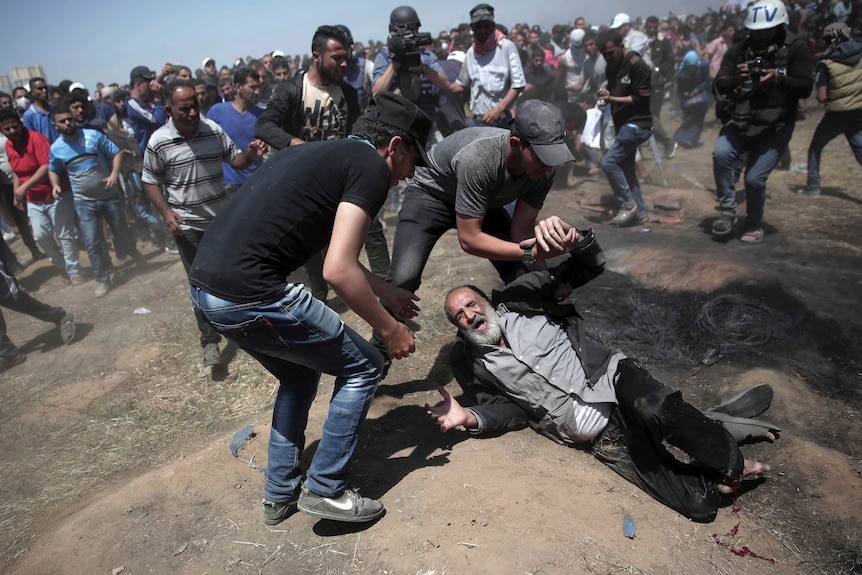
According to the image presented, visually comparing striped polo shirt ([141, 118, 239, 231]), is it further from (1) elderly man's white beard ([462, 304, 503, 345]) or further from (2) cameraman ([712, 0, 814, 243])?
(2) cameraman ([712, 0, 814, 243])

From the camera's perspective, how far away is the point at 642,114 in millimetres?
6637

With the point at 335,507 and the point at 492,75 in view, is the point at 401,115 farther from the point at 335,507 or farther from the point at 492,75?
the point at 492,75

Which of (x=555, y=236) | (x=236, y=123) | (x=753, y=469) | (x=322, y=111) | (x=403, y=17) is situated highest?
(x=403, y=17)

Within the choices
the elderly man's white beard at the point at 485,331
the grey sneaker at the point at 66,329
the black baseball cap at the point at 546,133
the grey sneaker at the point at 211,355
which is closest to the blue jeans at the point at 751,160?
the black baseball cap at the point at 546,133

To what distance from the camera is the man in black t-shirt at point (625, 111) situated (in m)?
6.46

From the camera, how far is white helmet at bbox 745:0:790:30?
5160 millimetres

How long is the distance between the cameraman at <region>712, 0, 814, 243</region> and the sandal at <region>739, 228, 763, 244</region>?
208mm

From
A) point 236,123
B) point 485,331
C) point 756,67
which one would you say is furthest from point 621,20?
point 485,331

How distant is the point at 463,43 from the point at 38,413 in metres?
11.1

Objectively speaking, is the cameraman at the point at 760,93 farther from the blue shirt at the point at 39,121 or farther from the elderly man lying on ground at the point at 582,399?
the blue shirt at the point at 39,121

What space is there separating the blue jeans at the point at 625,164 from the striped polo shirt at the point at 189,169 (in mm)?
4573

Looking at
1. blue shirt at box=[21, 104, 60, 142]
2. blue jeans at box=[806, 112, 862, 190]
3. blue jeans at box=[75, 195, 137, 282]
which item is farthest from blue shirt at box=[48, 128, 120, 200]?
blue jeans at box=[806, 112, 862, 190]

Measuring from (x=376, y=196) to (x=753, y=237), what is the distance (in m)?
5.44

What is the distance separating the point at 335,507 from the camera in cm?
255
